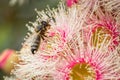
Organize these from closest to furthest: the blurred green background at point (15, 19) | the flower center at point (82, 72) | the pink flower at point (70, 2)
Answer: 1. the flower center at point (82, 72)
2. the pink flower at point (70, 2)
3. the blurred green background at point (15, 19)

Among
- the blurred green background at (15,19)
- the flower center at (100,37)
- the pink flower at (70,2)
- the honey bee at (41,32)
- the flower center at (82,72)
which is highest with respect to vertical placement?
the blurred green background at (15,19)

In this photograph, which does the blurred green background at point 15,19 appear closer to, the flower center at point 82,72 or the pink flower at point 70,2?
the pink flower at point 70,2

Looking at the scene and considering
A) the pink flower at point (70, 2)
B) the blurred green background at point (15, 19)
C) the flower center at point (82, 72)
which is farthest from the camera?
the blurred green background at point (15, 19)

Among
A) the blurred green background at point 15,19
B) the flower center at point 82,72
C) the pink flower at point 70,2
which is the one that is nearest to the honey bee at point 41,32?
the pink flower at point 70,2

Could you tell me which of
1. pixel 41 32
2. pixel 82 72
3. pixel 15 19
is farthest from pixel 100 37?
pixel 15 19

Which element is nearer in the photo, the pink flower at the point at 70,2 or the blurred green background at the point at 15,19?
the pink flower at the point at 70,2

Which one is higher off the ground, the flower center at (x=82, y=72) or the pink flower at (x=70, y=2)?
the pink flower at (x=70, y=2)

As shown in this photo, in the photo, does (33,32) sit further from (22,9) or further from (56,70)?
(22,9)

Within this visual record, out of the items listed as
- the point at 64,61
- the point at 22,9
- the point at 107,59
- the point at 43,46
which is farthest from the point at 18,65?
the point at 22,9
